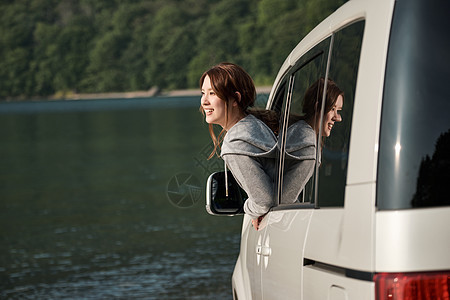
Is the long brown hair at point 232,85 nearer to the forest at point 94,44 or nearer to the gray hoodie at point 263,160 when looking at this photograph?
the gray hoodie at point 263,160

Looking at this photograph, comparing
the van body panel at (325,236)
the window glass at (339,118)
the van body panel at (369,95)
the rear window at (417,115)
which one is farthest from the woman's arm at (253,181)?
the rear window at (417,115)

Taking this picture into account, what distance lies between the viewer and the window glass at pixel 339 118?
7.27 ft

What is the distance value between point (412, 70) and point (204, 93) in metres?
1.48

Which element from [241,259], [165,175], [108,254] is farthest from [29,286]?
[165,175]

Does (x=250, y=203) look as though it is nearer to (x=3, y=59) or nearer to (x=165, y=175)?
(x=165, y=175)

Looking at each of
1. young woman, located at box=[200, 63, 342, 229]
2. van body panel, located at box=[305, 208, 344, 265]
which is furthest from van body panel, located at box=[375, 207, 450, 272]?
young woman, located at box=[200, 63, 342, 229]

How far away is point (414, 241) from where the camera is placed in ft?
6.08

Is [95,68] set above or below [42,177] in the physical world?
above

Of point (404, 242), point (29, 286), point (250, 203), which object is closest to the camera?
point (404, 242)

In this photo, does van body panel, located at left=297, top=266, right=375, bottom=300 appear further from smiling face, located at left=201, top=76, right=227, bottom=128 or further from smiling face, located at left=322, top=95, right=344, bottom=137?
smiling face, located at left=201, top=76, right=227, bottom=128

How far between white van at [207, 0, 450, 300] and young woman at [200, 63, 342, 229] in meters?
0.57

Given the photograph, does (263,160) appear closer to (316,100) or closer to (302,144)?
(302,144)

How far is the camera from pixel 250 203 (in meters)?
3.12

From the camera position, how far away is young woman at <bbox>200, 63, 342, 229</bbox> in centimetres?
298
